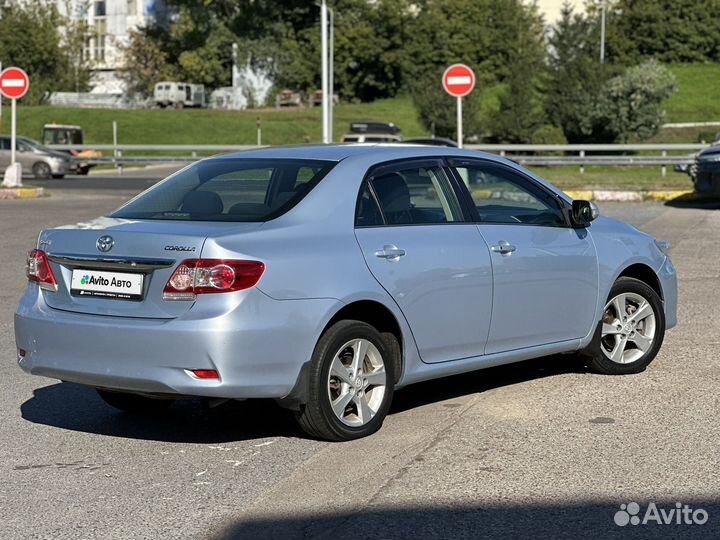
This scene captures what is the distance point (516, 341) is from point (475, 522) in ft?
8.17

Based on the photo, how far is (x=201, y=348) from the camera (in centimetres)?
607

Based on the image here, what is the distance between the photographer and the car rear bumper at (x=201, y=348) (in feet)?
20.0

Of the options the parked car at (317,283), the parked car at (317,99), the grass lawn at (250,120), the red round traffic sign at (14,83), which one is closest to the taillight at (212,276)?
the parked car at (317,283)

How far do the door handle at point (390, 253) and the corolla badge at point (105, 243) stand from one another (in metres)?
1.37

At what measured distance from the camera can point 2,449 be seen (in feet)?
21.7

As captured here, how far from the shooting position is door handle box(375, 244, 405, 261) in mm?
6742

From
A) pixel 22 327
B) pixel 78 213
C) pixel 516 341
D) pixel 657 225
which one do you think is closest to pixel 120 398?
pixel 22 327

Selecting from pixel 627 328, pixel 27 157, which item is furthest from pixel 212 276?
pixel 27 157

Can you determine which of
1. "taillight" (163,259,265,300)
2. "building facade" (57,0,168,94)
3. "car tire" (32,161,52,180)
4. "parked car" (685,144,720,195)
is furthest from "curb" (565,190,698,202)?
Result: "building facade" (57,0,168,94)

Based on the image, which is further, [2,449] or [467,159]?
[467,159]

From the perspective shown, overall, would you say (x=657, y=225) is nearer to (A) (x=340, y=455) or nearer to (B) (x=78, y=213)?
(B) (x=78, y=213)

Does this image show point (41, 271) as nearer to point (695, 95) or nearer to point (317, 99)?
point (695, 95)

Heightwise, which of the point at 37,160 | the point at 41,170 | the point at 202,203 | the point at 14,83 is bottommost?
the point at 41,170

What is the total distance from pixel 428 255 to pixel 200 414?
5.52 ft
